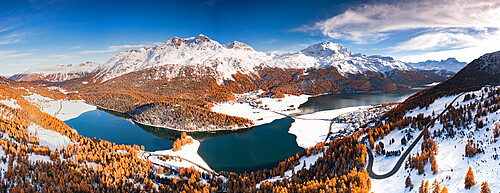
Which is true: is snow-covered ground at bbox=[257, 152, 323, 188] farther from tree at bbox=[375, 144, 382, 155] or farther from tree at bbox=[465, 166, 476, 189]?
tree at bbox=[465, 166, 476, 189]

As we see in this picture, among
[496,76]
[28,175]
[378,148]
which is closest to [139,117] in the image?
[28,175]

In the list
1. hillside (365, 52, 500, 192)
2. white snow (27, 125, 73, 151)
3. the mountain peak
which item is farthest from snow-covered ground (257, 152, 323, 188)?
the mountain peak

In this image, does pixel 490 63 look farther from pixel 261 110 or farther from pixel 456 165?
pixel 456 165

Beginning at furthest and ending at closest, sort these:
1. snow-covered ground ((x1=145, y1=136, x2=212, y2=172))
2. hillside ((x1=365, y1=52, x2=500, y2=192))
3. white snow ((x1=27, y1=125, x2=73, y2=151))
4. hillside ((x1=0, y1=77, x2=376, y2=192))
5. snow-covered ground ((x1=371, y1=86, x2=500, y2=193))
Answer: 1. white snow ((x1=27, y1=125, x2=73, y2=151))
2. snow-covered ground ((x1=145, y1=136, x2=212, y2=172))
3. hillside ((x1=0, y1=77, x2=376, y2=192))
4. hillside ((x1=365, y1=52, x2=500, y2=192))
5. snow-covered ground ((x1=371, y1=86, x2=500, y2=193))

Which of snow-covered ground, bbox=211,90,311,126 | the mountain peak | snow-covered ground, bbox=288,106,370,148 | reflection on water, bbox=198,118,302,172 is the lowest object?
reflection on water, bbox=198,118,302,172

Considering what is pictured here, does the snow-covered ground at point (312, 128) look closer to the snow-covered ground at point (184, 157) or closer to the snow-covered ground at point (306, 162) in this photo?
the snow-covered ground at point (306, 162)

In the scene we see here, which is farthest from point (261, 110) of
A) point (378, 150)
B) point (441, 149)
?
point (441, 149)
